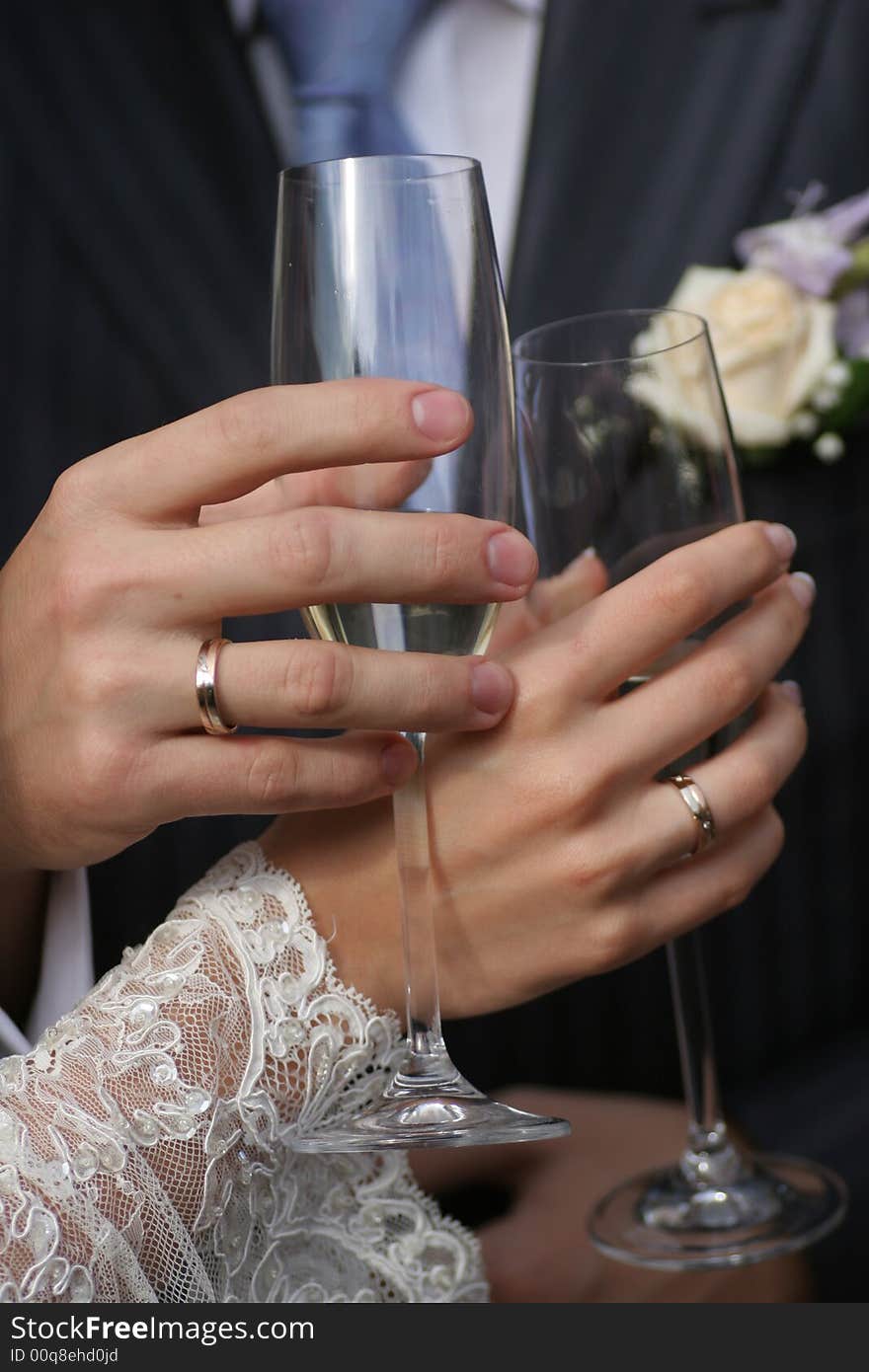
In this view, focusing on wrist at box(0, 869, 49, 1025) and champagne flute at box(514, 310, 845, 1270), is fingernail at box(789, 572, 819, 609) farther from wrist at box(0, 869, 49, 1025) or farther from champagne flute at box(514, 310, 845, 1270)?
wrist at box(0, 869, 49, 1025)

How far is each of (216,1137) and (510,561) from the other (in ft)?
0.97

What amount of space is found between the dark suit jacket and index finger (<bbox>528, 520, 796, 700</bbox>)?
639mm

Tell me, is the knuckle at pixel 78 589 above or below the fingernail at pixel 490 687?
above

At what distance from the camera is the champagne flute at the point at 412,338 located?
53 centimetres

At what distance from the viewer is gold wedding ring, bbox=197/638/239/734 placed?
562 millimetres

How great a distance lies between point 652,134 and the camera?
4.87 feet

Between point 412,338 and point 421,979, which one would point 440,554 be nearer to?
point 412,338

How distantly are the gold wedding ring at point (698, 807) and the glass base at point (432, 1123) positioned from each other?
0.19 meters

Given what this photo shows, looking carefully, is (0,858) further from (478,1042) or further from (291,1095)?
(478,1042)

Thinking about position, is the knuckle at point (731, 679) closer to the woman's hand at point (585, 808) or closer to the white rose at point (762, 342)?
the woman's hand at point (585, 808)

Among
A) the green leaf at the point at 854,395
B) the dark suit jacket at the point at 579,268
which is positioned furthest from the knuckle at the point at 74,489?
the green leaf at the point at 854,395

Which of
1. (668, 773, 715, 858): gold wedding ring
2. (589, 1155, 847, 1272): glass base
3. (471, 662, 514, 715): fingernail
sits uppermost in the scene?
(471, 662, 514, 715): fingernail

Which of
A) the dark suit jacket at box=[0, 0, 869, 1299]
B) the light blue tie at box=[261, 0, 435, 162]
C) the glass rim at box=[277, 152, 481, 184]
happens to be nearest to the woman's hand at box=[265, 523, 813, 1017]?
the glass rim at box=[277, 152, 481, 184]

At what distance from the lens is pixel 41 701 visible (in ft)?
2.02
